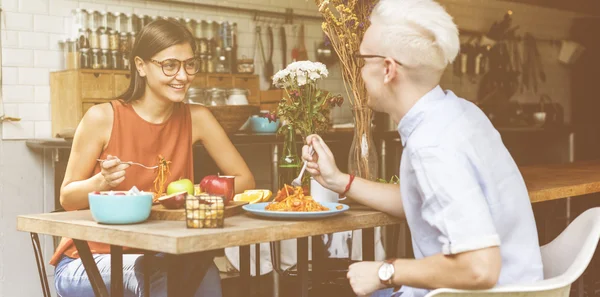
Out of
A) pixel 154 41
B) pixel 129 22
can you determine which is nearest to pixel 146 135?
pixel 154 41

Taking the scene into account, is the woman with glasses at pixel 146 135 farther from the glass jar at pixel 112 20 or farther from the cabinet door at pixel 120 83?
the glass jar at pixel 112 20

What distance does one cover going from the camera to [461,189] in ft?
5.87

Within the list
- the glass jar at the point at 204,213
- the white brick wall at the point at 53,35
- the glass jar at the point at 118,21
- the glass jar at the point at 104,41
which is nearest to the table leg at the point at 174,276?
the glass jar at the point at 204,213

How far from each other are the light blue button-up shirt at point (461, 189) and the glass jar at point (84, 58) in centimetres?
391

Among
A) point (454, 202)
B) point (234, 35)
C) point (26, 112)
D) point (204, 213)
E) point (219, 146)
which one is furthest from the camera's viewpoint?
point (234, 35)

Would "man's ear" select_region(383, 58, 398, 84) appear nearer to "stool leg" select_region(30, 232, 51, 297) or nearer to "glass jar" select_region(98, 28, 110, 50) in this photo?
"stool leg" select_region(30, 232, 51, 297)

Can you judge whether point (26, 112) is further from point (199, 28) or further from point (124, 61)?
point (199, 28)

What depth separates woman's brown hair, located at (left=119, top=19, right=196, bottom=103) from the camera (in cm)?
309

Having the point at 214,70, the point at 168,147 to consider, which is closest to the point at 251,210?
the point at 168,147

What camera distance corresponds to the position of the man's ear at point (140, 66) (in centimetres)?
317

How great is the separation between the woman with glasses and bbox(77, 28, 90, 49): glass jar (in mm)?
2420

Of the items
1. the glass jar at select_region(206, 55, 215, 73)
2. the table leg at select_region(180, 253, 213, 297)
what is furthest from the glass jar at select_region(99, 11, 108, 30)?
the table leg at select_region(180, 253, 213, 297)

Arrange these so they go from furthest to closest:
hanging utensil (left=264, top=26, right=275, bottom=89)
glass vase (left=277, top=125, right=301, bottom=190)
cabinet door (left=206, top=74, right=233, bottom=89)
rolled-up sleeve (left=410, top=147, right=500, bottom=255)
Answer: hanging utensil (left=264, top=26, right=275, bottom=89) < cabinet door (left=206, top=74, right=233, bottom=89) < glass vase (left=277, top=125, right=301, bottom=190) < rolled-up sleeve (left=410, top=147, right=500, bottom=255)

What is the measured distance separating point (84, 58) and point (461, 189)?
4232 mm
